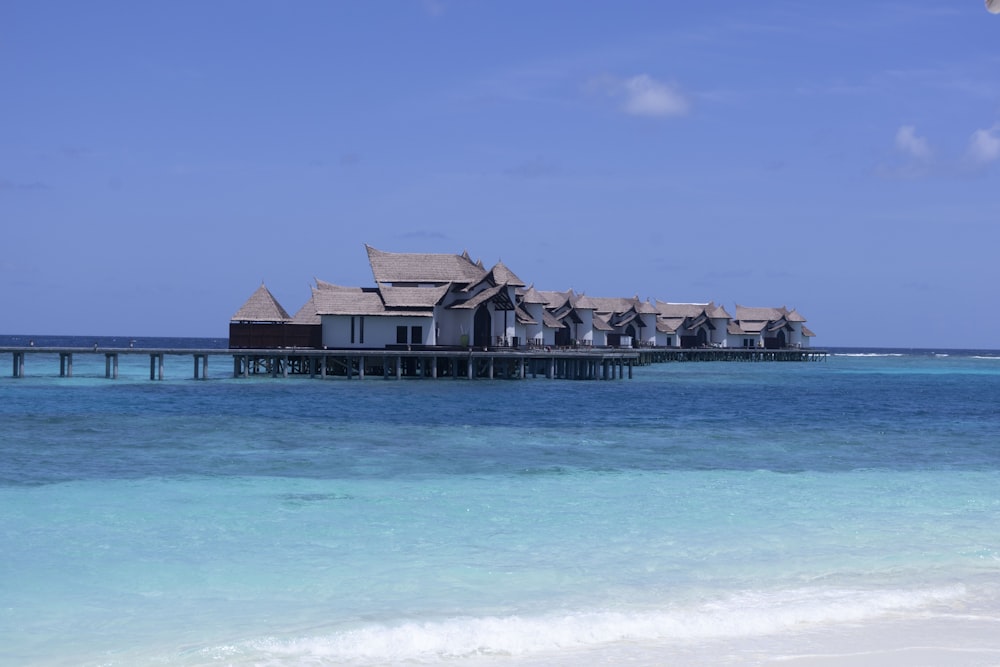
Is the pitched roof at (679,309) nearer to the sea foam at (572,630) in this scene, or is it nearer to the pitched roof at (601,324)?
the pitched roof at (601,324)

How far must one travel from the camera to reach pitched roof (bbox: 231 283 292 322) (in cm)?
4981

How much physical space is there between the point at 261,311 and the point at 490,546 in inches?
1567

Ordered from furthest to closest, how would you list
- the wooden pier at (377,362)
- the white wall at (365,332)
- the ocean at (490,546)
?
the white wall at (365,332) → the wooden pier at (377,362) → the ocean at (490,546)

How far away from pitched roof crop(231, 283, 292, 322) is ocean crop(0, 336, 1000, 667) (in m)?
24.1

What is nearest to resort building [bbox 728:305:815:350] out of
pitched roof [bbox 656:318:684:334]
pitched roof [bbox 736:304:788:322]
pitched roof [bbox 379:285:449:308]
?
pitched roof [bbox 736:304:788:322]

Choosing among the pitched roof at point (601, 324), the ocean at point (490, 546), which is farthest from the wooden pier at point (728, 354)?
the ocean at point (490, 546)

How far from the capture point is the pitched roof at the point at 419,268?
50562mm

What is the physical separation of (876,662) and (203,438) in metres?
17.6

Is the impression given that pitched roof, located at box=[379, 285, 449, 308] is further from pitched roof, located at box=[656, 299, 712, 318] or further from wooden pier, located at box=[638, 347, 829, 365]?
pitched roof, located at box=[656, 299, 712, 318]

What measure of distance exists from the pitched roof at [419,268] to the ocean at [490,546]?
Result: 25.1 meters

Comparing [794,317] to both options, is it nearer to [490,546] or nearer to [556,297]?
[556,297]

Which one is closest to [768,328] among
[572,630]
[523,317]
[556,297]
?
[556,297]

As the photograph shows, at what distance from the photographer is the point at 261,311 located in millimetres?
50062

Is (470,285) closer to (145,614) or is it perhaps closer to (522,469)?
(522,469)
